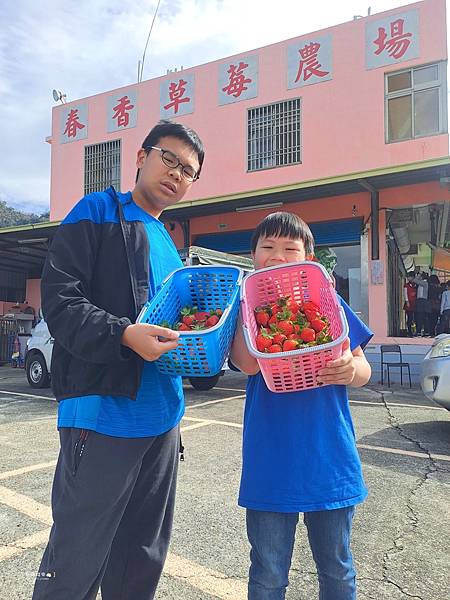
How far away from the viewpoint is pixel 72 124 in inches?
658

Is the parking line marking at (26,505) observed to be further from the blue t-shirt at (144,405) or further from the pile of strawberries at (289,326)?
the pile of strawberries at (289,326)

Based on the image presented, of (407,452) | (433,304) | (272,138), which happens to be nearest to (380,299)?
(433,304)

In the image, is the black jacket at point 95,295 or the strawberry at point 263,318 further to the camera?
the strawberry at point 263,318

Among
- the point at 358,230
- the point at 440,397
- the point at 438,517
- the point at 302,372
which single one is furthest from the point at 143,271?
the point at 358,230

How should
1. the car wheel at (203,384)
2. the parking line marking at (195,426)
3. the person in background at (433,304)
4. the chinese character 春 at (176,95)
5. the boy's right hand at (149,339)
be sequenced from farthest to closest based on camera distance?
the chinese character 春 at (176,95)
the person in background at (433,304)
the car wheel at (203,384)
the parking line marking at (195,426)
the boy's right hand at (149,339)

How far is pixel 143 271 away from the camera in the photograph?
167cm

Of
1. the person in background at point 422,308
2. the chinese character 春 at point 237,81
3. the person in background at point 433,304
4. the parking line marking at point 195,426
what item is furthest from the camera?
the chinese character 春 at point 237,81

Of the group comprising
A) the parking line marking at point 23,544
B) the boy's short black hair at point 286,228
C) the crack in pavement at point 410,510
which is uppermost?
the boy's short black hair at point 286,228

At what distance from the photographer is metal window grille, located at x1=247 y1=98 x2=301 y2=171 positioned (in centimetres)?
1292

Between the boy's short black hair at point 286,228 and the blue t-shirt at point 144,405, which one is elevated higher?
the boy's short black hair at point 286,228

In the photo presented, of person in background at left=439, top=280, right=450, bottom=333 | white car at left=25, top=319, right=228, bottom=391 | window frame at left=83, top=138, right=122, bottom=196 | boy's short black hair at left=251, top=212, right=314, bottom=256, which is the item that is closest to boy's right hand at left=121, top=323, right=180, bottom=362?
boy's short black hair at left=251, top=212, right=314, bottom=256

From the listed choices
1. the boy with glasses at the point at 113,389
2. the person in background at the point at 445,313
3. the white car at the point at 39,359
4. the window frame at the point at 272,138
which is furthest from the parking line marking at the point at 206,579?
the window frame at the point at 272,138

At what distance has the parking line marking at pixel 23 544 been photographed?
264 cm

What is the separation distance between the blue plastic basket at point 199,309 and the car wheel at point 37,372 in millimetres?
8112
